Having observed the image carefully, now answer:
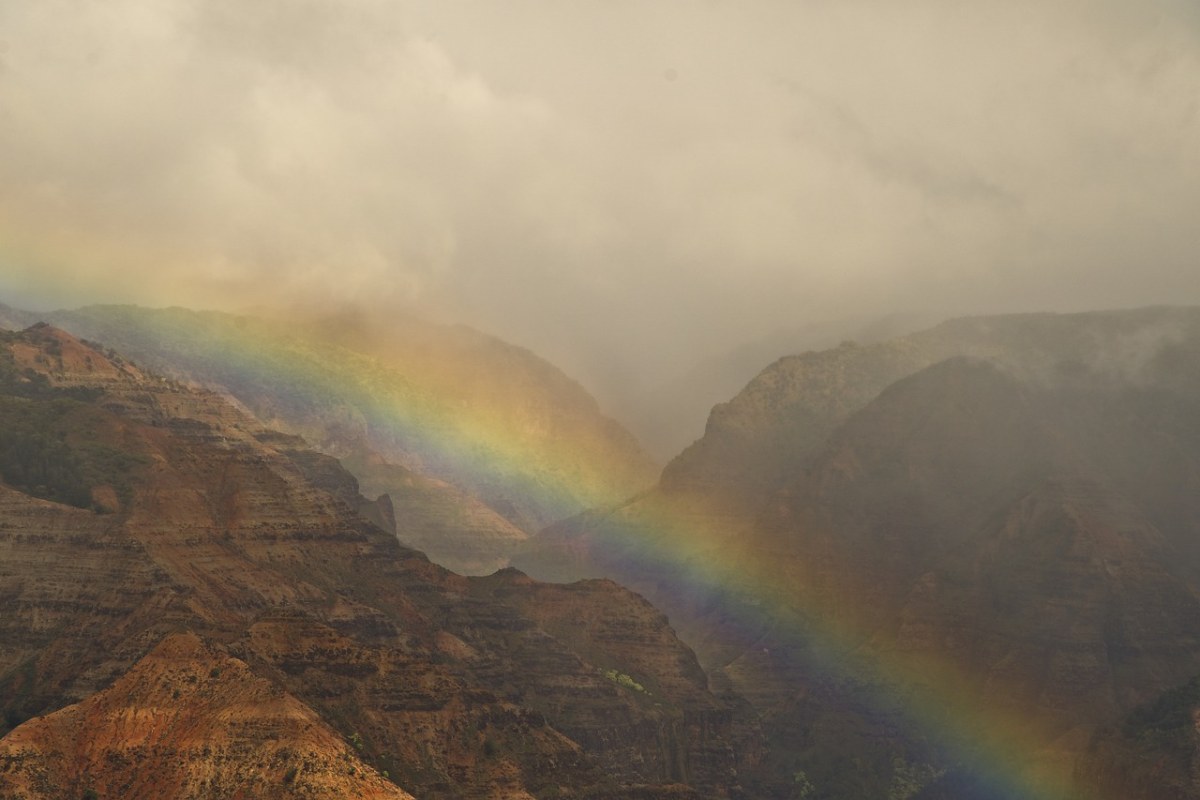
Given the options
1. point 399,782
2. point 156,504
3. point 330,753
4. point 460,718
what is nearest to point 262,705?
point 330,753

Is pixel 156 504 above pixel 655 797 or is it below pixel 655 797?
above

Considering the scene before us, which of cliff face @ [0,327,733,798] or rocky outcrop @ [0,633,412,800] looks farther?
cliff face @ [0,327,733,798]

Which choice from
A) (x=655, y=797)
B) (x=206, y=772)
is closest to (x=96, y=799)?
(x=206, y=772)

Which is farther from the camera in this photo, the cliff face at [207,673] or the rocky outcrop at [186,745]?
the cliff face at [207,673]

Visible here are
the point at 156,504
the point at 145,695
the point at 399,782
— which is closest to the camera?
the point at 145,695

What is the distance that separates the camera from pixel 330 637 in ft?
551

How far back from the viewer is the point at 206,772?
452 feet

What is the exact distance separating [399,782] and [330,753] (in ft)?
54.7

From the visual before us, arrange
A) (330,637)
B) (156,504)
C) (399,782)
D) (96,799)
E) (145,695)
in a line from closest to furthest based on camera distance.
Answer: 1. (96,799)
2. (145,695)
3. (399,782)
4. (330,637)
5. (156,504)

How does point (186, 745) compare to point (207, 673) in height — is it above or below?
below

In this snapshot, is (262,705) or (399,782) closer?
(262,705)

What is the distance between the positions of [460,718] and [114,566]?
36.8 metres

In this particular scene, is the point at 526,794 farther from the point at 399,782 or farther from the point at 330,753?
the point at 330,753

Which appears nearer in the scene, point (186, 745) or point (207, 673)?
point (186, 745)
